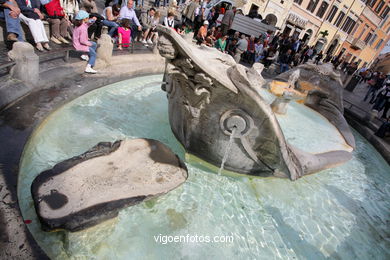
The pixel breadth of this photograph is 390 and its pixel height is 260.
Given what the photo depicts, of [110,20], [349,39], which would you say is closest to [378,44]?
[349,39]

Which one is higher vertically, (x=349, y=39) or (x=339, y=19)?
(x=339, y=19)

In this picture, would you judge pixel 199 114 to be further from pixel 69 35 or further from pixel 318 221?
pixel 69 35

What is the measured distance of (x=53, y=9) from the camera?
636 centimetres

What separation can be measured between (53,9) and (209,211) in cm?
690

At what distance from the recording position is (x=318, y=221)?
10.6 ft

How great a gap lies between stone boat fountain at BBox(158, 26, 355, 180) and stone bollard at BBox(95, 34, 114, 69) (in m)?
2.75

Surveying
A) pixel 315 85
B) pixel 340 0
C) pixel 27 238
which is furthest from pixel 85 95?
pixel 340 0

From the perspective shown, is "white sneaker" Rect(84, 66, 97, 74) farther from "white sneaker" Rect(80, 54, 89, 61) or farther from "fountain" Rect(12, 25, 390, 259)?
"fountain" Rect(12, 25, 390, 259)

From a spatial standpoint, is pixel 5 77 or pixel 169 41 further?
pixel 5 77

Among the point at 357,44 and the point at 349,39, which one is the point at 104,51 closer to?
the point at 349,39

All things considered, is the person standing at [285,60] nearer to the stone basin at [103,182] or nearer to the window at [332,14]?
the stone basin at [103,182]

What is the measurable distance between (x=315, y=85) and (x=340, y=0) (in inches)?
1264

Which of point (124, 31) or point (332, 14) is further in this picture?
point (332, 14)

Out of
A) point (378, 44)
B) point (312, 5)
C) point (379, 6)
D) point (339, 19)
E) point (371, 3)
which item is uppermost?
point (379, 6)
